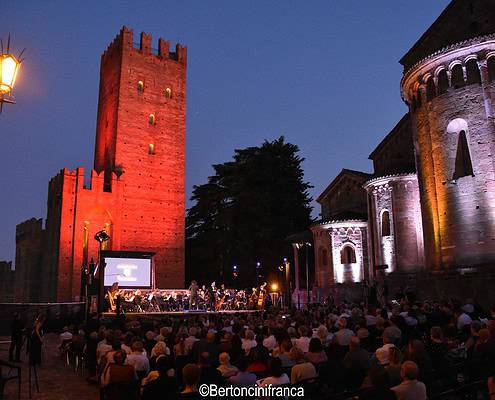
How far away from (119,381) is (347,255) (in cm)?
3020

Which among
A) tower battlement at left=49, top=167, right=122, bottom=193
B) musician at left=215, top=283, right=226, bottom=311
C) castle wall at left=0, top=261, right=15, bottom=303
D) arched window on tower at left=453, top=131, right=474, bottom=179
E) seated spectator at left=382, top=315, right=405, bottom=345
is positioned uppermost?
tower battlement at left=49, top=167, right=122, bottom=193

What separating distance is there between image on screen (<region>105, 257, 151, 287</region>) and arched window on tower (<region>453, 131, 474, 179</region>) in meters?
23.1

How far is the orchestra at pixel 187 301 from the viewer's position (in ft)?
88.5

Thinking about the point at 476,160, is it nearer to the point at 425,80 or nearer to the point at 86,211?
the point at 425,80

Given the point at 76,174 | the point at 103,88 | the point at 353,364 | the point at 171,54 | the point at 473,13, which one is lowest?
the point at 353,364

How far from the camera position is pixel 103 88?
46125mm

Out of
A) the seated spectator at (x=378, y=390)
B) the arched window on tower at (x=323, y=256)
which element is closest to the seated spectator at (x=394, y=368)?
the seated spectator at (x=378, y=390)

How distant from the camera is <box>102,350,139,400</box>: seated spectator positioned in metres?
6.56

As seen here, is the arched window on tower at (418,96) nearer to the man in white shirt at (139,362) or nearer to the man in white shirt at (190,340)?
the man in white shirt at (190,340)

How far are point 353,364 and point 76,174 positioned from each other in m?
34.8

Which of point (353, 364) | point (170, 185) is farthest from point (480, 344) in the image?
point (170, 185)

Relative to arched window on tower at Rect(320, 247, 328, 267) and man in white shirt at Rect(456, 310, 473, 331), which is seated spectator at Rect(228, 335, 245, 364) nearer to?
man in white shirt at Rect(456, 310, 473, 331)

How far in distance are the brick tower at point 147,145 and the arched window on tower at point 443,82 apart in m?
25.9

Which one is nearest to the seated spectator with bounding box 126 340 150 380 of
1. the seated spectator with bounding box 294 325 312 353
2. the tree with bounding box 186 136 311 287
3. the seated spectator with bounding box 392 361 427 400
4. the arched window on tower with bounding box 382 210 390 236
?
the seated spectator with bounding box 294 325 312 353
